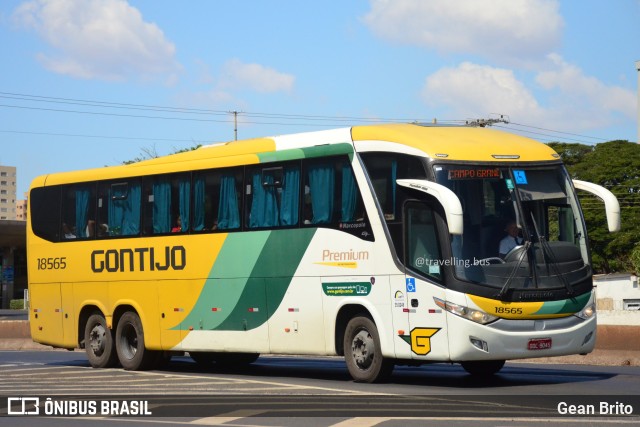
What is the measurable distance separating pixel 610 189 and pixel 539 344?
295 feet

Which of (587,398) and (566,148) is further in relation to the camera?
(566,148)

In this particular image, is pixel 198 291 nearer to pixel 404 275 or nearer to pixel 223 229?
pixel 223 229

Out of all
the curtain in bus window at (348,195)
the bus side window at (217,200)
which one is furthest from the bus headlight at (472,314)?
the bus side window at (217,200)

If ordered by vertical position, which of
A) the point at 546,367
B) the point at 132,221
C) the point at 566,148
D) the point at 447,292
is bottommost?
the point at 546,367

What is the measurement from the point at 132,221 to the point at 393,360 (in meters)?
7.22

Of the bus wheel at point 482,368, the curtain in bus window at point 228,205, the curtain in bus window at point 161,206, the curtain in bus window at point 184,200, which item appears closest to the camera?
the bus wheel at point 482,368

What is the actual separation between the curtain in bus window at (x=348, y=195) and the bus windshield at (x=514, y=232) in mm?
1663

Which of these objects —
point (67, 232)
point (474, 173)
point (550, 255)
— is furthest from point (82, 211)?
point (550, 255)

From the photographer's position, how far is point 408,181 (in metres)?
17.2

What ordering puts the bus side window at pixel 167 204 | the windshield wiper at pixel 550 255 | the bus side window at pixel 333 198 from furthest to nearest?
the bus side window at pixel 167 204 → the bus side window at pixel 333 198 → the windshield wiper at pixel 550 255

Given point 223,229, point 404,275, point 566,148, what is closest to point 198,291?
point 223,229

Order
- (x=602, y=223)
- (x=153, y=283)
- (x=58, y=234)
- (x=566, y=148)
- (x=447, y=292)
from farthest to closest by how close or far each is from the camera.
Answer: (x=566, y=148) < (x=602, y=223) < (x=58, y=234) < (x=153, y=283) < (x=447, y=292)

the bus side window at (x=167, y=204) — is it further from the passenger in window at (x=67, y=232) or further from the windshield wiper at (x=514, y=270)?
the windshield wiper at (x=514, y=270)

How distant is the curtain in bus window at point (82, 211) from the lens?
956 inches
